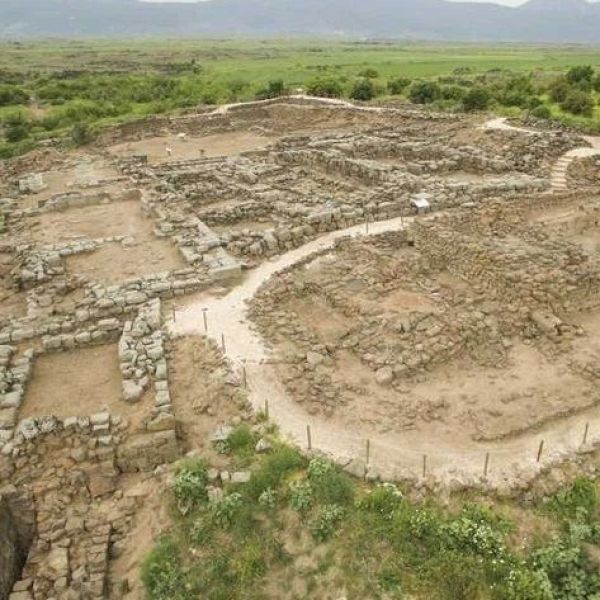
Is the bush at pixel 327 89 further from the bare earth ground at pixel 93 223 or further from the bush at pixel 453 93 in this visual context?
the bare earth ground at pixel 93 223

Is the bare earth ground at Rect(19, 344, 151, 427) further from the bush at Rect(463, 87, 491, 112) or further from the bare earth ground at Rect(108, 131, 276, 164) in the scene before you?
the bush at Rect(463, 87, 491, 112)

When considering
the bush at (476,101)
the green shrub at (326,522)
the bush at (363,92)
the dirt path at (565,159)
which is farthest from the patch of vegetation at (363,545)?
the bush at (363,92)

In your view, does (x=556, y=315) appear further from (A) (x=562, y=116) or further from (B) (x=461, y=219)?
(A) (x=562, y=116)

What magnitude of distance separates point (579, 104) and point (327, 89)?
66.6 ft

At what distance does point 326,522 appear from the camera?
9.46 meters

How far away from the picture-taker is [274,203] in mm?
22828

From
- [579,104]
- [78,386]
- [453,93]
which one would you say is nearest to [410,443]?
[78,386]

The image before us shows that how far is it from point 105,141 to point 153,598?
3518 centimetres

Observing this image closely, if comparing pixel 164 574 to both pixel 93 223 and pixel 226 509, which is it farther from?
pixel 93 223

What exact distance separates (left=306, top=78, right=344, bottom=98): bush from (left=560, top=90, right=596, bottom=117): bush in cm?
1824

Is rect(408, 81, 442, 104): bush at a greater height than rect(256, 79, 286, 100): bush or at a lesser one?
greater

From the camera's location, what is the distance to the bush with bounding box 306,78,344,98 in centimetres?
4753

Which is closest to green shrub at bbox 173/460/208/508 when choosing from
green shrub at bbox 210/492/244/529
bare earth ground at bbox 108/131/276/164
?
green shrub at bbox 210/492/244/529

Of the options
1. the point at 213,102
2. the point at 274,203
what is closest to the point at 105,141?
the point at 213,102
